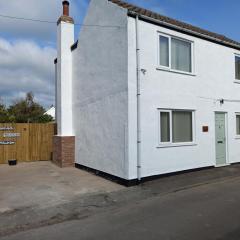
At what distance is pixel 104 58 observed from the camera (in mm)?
12234

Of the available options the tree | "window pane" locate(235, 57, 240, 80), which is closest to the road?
"window pane" locate(235, 57, 240, 80)

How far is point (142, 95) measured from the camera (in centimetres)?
1074

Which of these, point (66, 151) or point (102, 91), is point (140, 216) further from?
point (66, 151)

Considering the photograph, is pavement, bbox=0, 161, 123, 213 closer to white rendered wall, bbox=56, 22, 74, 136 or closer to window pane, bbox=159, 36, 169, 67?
white rendered wall, bbox=56, 22, 74, 136

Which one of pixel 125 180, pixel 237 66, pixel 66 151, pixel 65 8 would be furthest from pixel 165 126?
pixel 65 8

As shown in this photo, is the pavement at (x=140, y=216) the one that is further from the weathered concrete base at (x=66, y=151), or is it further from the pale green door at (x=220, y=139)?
the weathered concrete base at (x=66, y=151)

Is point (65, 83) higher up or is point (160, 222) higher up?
point (65, 83)

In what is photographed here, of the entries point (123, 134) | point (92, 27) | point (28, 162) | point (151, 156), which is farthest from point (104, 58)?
point (28, 162)

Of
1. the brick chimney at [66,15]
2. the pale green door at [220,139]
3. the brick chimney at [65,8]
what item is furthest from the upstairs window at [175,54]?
the brick chimney at [65,8]

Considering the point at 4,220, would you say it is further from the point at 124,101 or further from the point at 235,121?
the point at 235,121

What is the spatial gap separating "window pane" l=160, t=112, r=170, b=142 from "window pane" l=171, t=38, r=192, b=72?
192 cm

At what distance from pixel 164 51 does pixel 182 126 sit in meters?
2.97

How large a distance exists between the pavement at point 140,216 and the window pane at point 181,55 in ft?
15.5

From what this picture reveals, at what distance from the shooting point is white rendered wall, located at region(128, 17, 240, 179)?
10664 millimetres
